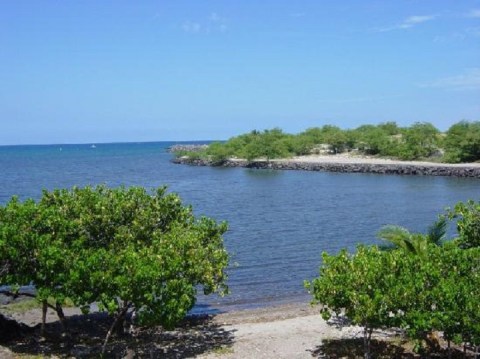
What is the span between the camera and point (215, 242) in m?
23.0

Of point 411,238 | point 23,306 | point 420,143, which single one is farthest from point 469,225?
point 420,143

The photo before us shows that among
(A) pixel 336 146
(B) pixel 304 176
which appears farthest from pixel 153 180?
(A) pixel 336 146

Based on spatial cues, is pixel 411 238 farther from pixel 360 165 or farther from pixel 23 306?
pixel 360 165

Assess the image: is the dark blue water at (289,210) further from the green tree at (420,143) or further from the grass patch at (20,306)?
the green tree at (420,143)

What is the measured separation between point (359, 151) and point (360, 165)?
1147 inches

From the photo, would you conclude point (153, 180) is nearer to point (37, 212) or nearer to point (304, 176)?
point (304, 176)

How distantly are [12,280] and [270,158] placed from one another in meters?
126

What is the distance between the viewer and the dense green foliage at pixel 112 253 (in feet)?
60.9

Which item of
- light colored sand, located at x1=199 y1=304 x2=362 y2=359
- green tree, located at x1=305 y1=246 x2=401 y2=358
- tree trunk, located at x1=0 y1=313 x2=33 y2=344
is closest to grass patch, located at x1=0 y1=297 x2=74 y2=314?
tree trunk, located at x1=0 y1=313 x2=33 y2=344

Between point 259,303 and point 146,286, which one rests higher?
point 146,286

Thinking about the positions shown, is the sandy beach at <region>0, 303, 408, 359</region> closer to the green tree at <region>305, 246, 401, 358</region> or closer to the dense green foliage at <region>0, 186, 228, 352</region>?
the dense green foliage at <region>0, 186, 228, 352</region>

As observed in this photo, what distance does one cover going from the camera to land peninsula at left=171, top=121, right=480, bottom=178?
367 feet

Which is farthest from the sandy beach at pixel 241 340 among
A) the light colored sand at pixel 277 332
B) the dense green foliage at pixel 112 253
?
the dense green foliage at pixel 112 253

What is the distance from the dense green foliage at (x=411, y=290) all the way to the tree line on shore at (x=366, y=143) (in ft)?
322
